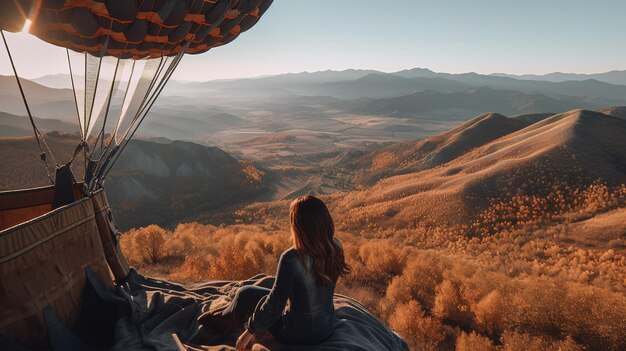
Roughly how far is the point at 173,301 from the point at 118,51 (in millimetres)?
4050

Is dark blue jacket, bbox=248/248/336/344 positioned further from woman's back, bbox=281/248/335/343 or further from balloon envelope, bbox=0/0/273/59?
balloon envelope, bbox=0/0/273/59

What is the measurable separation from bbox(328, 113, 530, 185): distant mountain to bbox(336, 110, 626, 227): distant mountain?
1324 centimetres

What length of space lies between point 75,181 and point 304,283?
4.13 m

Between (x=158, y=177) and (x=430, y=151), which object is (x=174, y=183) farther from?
(x=430, y=151)

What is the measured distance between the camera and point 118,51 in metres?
5.71

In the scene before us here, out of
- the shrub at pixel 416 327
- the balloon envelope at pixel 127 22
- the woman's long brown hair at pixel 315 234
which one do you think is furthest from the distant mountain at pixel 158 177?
the woman's long brown hair at pixel 315 234

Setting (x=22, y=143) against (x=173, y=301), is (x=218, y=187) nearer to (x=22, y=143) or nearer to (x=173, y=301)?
(x=22, y=143)

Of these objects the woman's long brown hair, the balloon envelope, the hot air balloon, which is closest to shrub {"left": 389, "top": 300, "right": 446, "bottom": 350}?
the woman's long brown hair

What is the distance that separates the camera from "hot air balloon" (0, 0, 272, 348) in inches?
132

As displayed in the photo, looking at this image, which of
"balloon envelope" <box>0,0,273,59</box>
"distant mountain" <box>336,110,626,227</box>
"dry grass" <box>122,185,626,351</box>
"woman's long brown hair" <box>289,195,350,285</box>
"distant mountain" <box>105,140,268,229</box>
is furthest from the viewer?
"distant mountain" <box>105,140,268,229</box>

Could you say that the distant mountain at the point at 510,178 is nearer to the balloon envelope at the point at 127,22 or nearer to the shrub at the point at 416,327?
the shrub at the point at 416,327

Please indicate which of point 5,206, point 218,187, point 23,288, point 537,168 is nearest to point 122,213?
point 218,187

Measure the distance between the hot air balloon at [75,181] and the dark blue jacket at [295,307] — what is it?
2.19 meters

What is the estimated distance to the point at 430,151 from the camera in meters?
53.4
